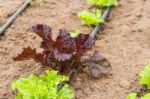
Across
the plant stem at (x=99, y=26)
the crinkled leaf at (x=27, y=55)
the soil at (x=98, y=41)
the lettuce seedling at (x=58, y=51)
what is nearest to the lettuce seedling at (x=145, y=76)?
the soil at (x=98, y=41)

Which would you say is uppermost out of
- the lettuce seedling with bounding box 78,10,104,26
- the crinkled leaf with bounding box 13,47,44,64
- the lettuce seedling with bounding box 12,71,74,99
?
the crinkled leaf with bounding box 13,47,44,64

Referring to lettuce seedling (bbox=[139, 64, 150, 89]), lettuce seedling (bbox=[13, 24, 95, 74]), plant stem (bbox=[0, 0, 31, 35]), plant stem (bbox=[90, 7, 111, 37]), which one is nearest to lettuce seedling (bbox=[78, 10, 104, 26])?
plant stem (bbox=[90, 7, 111, 37])

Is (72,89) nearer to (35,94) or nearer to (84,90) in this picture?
(84,90)

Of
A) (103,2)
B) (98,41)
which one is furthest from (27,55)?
(103,2)

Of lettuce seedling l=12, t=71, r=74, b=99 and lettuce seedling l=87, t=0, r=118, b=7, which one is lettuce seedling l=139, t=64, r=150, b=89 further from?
lettuce seedling l=87, t=0, r=118, b=7

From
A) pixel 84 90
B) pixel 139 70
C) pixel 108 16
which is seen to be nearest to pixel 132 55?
pixel 139 70

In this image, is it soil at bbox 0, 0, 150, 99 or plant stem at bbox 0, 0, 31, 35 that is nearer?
soil at bbox 0, 0, 150, 99
